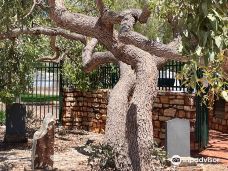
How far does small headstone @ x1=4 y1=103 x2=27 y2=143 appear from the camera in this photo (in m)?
12.2

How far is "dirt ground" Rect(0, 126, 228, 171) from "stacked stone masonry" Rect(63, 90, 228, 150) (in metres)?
0.66

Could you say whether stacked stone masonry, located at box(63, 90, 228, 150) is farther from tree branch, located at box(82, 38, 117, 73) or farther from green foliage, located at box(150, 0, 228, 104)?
green foliage, located at box(150, 0, 228, 104)

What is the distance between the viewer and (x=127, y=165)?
24.9 ft

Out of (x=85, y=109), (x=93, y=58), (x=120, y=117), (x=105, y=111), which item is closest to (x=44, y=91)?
(x=85, y=109)

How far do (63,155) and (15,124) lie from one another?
2339 millimetres

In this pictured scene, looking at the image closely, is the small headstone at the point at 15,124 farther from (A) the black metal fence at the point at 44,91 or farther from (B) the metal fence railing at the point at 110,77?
(B) the metal fence railing at the point at 110,77

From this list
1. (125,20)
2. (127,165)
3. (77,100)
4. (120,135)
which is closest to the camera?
(125,20)

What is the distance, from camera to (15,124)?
12.2 metres

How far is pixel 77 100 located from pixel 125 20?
9405 millimetres

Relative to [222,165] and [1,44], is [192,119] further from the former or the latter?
[1,44]

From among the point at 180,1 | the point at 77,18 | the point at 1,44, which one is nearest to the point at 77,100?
the point at 1,44

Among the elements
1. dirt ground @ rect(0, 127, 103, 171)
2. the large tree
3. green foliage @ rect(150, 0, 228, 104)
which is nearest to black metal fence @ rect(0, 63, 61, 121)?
dirt ground @ rect(0, 127, 103, 171)

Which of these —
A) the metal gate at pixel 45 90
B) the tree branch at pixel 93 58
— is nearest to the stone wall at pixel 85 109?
the metal gate at pixel 45 90

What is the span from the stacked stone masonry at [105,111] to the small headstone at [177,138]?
65.9 inches
